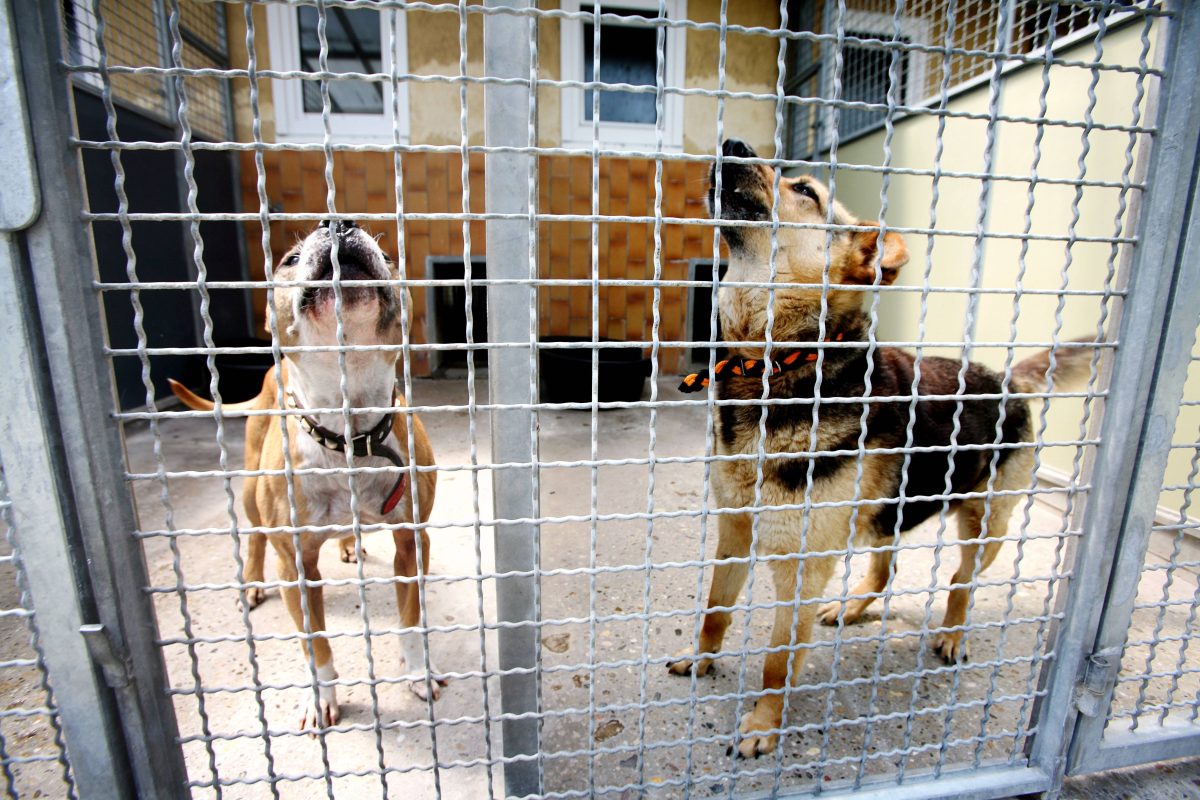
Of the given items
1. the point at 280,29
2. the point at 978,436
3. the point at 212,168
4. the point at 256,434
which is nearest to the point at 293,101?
the point at 280,29

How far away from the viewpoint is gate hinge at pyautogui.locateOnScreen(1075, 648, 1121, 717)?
1667 millimetres

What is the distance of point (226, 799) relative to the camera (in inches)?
70.0

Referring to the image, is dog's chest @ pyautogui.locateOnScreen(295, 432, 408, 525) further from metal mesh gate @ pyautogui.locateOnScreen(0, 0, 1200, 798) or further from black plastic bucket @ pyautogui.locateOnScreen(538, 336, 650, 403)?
black plastic bucket @ pyautogui.locateOnScreen(538, 336, 650, 403)

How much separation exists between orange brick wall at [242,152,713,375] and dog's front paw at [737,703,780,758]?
5232mm

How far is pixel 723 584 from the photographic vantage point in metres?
2.31

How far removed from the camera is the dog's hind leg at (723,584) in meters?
2.21

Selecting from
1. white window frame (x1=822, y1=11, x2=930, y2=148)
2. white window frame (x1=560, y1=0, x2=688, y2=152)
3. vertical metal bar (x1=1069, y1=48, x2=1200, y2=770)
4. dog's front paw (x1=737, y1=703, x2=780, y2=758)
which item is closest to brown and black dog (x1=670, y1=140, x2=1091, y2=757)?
dog's front paw (x1=737, y1=703, x2=780, y2=758)

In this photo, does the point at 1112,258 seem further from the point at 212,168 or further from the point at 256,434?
the point at 212,168

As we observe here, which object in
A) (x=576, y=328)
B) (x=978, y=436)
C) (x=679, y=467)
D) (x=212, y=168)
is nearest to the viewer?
(x=978, y=436)

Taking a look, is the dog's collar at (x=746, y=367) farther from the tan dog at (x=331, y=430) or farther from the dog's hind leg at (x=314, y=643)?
the dog's hind leg at (x=314, y=643)

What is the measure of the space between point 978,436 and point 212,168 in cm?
773

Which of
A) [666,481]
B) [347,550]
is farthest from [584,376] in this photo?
[347,550]

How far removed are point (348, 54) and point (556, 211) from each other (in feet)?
11.2

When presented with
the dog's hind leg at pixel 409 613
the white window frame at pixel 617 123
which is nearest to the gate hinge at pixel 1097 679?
the dog's hind leg at pixel 409 613
